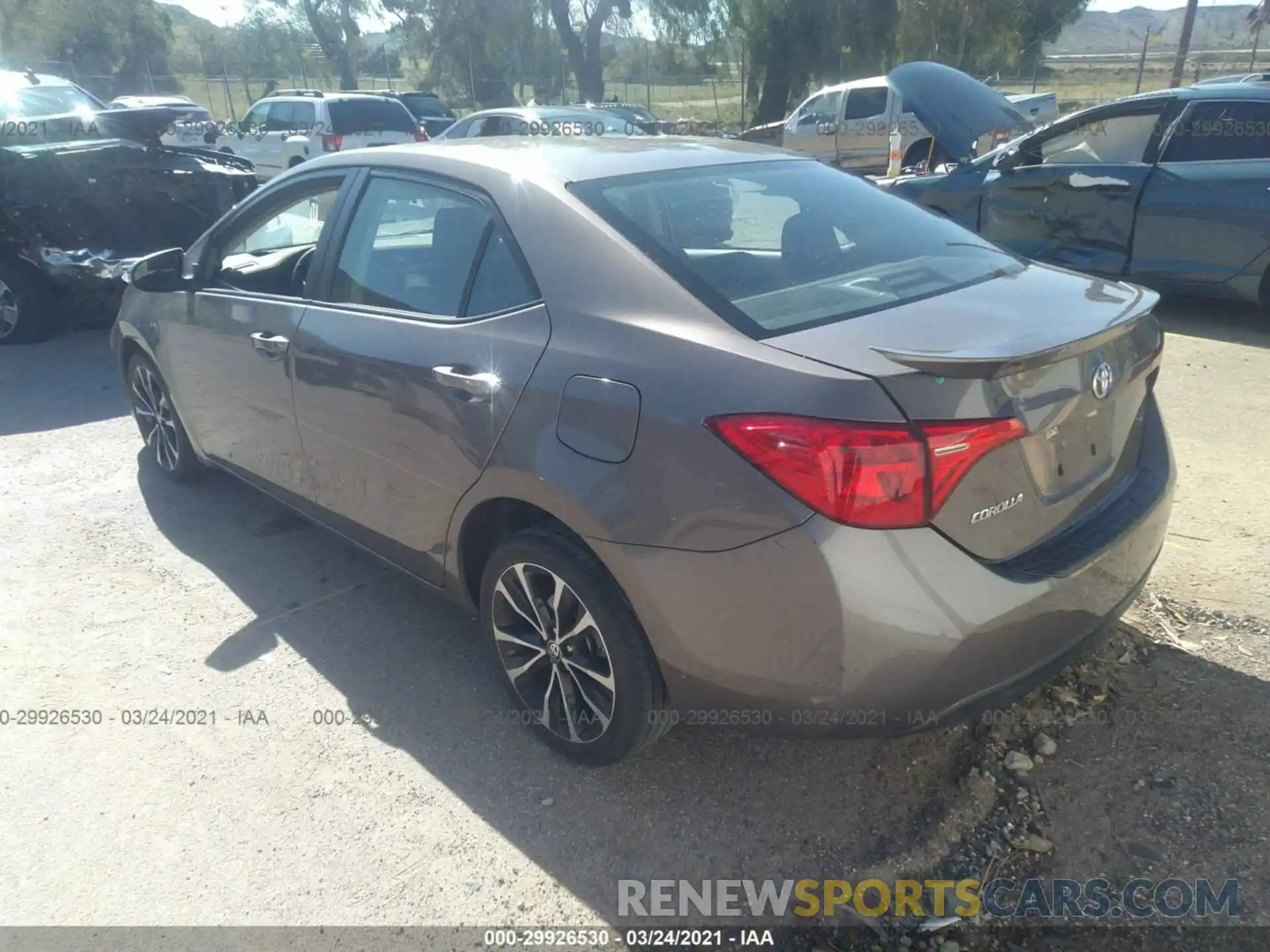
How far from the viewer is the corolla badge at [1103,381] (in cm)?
234

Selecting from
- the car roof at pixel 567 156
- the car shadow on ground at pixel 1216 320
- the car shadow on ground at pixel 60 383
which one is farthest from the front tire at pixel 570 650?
the car shadow on ground at pixel 1216 320

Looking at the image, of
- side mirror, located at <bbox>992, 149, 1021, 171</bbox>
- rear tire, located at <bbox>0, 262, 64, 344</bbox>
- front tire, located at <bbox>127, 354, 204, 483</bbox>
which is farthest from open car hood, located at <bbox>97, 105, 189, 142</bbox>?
side mirror, located at <bbox>992, 149, 1021, 171</bbox>

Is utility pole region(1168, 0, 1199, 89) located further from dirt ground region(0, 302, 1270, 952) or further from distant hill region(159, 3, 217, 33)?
distant hill region(159, 3, 217, 33)

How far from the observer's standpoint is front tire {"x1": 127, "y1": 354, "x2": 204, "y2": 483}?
15.4 ft

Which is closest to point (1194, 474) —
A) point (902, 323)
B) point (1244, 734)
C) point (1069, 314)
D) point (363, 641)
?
point (1244, 734)

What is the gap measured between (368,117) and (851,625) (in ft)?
57.0

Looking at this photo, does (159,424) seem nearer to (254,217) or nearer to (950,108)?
(254,217)

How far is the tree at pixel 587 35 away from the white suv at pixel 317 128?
17.9m

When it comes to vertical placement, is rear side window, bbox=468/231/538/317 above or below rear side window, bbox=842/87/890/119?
above

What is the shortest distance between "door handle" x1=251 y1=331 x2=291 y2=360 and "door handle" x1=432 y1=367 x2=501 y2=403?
0.96 meters

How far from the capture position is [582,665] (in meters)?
2.68

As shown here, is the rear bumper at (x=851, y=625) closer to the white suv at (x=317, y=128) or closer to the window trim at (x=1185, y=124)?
the window trim at (x=1185, y=124)

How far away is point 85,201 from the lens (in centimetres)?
761

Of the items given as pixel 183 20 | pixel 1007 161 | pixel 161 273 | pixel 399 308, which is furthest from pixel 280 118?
pixel 183 20
